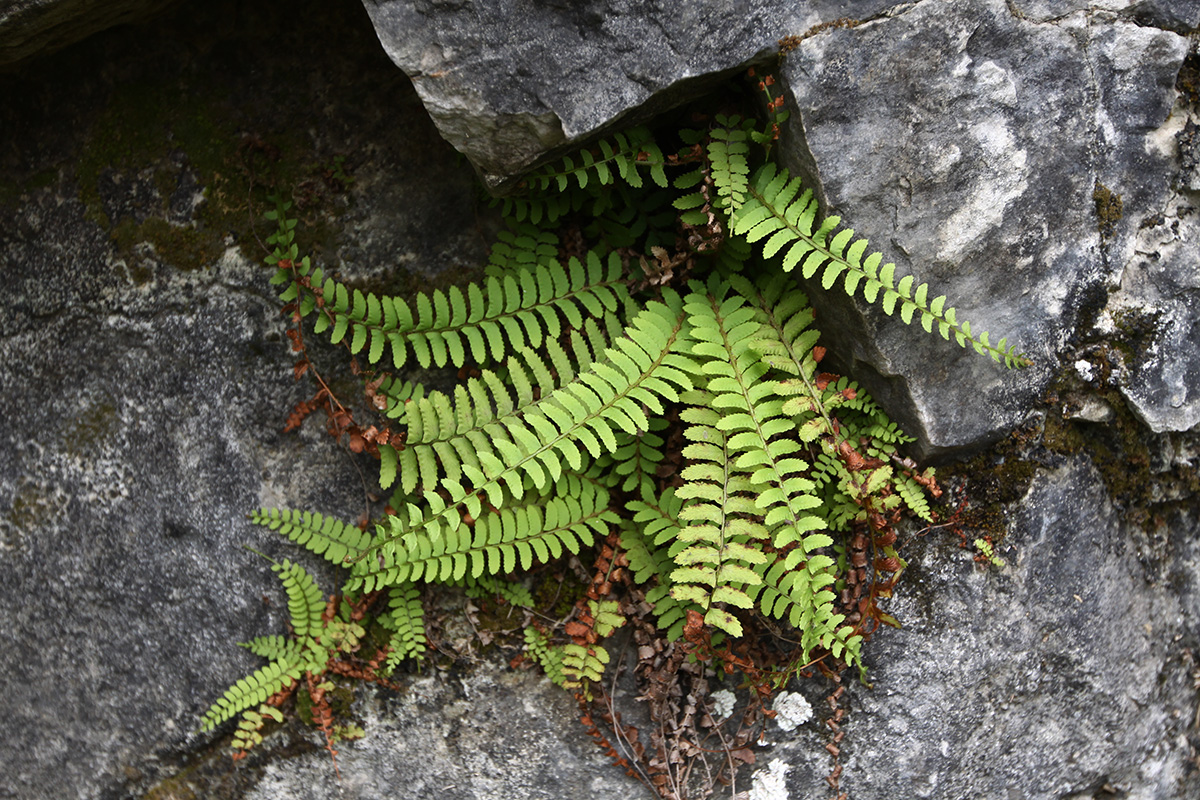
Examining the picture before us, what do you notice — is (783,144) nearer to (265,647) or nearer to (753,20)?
(753,20)

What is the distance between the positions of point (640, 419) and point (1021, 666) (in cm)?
209

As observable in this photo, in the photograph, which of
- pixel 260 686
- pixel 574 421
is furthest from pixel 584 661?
pixel 260 686

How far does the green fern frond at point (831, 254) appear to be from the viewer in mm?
3057

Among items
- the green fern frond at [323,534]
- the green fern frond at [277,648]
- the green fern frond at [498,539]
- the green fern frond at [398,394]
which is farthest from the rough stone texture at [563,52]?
the green fern frond at [277,648]

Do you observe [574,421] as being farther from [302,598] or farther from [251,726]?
[251,726]

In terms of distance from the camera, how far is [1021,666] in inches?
144

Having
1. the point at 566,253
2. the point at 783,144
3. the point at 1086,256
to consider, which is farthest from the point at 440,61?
the point at 1086,256

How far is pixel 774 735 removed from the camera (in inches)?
147

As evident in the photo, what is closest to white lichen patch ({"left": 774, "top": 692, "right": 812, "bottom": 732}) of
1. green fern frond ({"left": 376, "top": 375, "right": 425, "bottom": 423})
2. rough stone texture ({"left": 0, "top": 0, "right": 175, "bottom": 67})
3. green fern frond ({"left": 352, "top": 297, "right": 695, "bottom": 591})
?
green fern frond ({"left": 352, "top": 297, "right": 695, "bottom": 591})

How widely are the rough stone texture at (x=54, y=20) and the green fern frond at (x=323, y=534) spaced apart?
2097mm

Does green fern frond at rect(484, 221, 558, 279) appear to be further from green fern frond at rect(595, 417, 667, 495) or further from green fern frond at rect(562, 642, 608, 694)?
green fern frond at rect(562, 642, 608, 694)

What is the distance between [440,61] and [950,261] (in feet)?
6.91

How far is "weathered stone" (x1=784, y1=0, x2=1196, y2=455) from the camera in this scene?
3.10 meters

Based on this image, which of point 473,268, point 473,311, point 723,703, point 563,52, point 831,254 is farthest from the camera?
point 473,268
